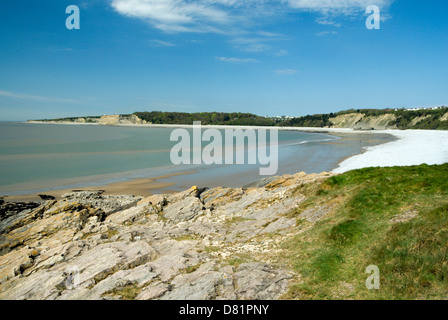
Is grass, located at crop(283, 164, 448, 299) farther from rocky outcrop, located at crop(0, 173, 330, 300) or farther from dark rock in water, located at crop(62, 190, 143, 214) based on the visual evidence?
dark rock in water, located at crop(62, 190, 143, 214)

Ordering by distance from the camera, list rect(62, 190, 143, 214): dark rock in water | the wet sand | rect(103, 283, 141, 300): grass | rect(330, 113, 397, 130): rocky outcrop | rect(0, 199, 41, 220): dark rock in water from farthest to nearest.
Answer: rect(330, 113, 397, 130): rocky outcrop
the wet sand
rect(62, 190, 143, 214): dark rock in water
rect(0, 199, 41, 220): dark rock in water
rect(103, 283, 141, 300): grass

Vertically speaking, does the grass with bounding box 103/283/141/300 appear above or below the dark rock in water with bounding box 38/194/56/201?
above

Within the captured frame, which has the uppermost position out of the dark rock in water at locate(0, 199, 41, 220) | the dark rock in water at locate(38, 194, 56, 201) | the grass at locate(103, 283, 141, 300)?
the grass at locate(103, 283, 141, 300)

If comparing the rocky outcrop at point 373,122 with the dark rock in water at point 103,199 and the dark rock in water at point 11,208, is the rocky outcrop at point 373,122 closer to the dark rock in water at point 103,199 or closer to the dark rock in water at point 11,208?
the dark rock in water at point 103,199

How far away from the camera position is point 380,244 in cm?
961

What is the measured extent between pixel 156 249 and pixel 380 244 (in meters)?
9.01

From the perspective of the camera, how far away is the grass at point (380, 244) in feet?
26.1

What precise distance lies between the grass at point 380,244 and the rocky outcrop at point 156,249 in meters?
0.98

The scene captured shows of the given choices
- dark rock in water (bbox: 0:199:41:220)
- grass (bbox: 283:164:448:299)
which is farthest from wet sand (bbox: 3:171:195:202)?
grass (bbox: 283:164:448:299)

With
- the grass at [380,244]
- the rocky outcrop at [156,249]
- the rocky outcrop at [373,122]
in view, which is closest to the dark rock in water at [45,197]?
the rocky outcrop at [156,249]

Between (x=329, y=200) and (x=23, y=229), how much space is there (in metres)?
17.9

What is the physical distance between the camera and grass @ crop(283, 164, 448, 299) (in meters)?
7.96

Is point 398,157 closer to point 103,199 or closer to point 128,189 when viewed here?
point 128,189

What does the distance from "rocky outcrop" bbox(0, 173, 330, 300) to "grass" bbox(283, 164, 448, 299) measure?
3.20 feet
